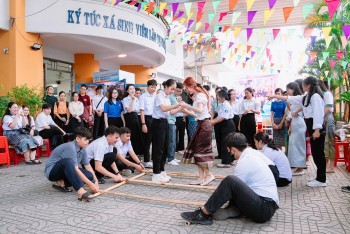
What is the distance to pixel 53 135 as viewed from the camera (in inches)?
294

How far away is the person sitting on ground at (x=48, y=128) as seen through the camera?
23.9ft

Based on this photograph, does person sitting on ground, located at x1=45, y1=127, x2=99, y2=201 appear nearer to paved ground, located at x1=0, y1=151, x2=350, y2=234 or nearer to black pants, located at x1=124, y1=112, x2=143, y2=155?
paved ground, located at x1=0, y1=151, x2=350, y2=234

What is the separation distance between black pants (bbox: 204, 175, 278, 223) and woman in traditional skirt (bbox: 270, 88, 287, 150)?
12.6 feet

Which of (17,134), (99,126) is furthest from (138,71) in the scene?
(17,134)

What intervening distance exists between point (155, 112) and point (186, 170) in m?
1.57

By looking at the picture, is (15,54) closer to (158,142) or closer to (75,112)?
(75,112)

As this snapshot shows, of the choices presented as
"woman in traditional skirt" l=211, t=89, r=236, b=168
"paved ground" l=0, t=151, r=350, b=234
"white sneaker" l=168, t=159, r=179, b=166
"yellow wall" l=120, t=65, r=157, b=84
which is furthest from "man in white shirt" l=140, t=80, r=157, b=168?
"yellow wall" l=120, t=65, r=157, b=84

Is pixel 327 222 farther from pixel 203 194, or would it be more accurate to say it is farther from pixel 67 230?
pixel 67 230

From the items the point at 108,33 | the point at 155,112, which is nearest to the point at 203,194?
the point at 155,112

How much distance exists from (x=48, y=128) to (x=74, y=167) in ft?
12.5

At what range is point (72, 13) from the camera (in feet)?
27.6

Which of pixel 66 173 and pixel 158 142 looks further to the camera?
pixel 158 142

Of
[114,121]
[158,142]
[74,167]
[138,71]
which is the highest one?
[138,71]

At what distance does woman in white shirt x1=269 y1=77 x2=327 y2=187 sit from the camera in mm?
4383
